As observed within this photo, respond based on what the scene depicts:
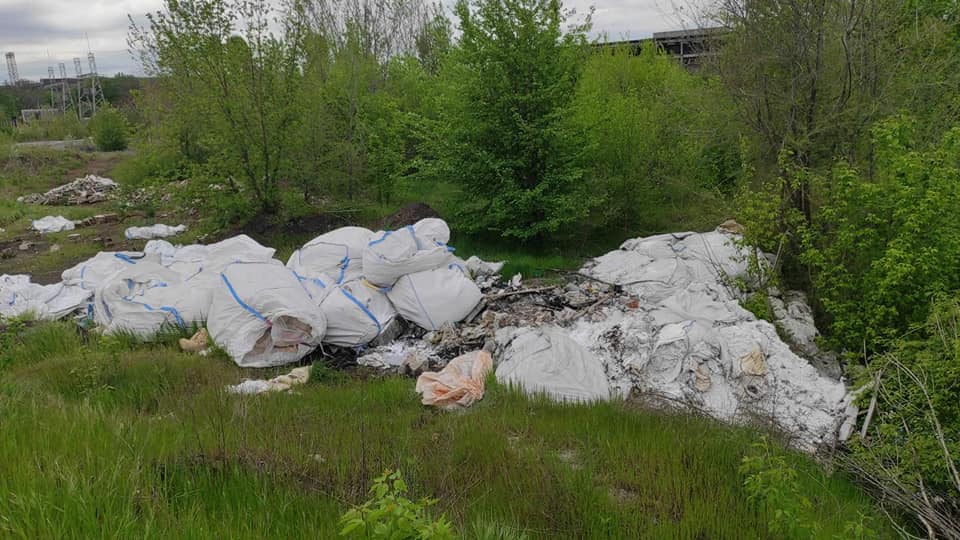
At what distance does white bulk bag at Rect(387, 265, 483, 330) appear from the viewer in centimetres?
645

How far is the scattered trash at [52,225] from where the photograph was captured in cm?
1225

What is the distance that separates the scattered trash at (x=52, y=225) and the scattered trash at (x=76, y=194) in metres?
3.44

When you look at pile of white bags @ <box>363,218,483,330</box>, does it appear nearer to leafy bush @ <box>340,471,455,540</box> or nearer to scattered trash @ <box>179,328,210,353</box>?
scattered trash @ <box>179,328,210,353</box>

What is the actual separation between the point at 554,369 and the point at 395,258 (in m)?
2.65

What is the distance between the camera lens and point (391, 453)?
3.15 metres

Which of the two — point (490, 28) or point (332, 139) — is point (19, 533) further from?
point (332, 139)

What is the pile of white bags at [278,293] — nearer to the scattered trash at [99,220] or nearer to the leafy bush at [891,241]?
the leafy bush at [891,241]

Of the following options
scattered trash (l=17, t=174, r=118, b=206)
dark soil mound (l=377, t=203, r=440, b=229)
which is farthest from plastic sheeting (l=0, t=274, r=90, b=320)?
scattered trash (l=17, t=174, r=118, b=206)

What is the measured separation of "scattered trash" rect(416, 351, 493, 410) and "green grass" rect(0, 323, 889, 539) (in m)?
0.15

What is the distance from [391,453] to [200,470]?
0.94 meters

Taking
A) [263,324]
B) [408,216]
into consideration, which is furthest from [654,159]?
[263,324]

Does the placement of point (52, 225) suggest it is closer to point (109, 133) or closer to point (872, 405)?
point (109, 133)

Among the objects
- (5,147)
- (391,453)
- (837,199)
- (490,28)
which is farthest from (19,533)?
(5,147)

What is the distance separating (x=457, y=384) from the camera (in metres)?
4.70
